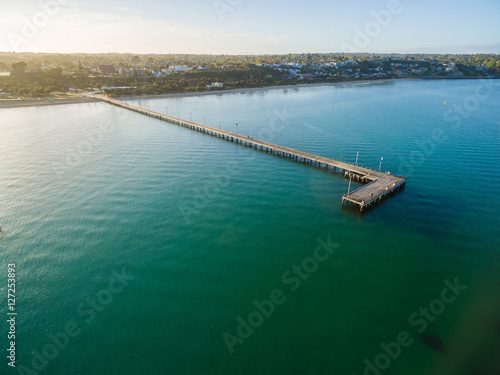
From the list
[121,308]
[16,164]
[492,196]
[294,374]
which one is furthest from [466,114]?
[16,164]

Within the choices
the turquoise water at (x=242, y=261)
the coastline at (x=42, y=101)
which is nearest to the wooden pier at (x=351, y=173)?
the turquoise water at (x=242, y=261)

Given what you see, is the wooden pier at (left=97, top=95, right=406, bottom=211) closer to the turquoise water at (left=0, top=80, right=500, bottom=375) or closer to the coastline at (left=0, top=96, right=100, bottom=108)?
the turquoise water at (left=0, top=80, right=500, bottom=375)

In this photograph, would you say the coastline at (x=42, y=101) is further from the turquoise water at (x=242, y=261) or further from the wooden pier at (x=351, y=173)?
the wooden pier at (x=351, y=173)

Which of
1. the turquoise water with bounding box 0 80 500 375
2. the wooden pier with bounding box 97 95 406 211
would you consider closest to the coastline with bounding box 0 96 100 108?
the turquoise water with bounding box 0 80 500 375

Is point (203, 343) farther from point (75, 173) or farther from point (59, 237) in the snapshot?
point (75, 173)

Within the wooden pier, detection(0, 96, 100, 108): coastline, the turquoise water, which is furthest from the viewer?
detection(0, 96, 100, 108): coastline

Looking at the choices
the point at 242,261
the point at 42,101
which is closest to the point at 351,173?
the point at 242,261

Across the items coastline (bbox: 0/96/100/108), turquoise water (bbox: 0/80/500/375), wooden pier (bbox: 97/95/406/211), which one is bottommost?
turquoise water (bbox: 0/80/500/375)

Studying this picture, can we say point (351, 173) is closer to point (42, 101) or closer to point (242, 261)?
point (242, 261)
